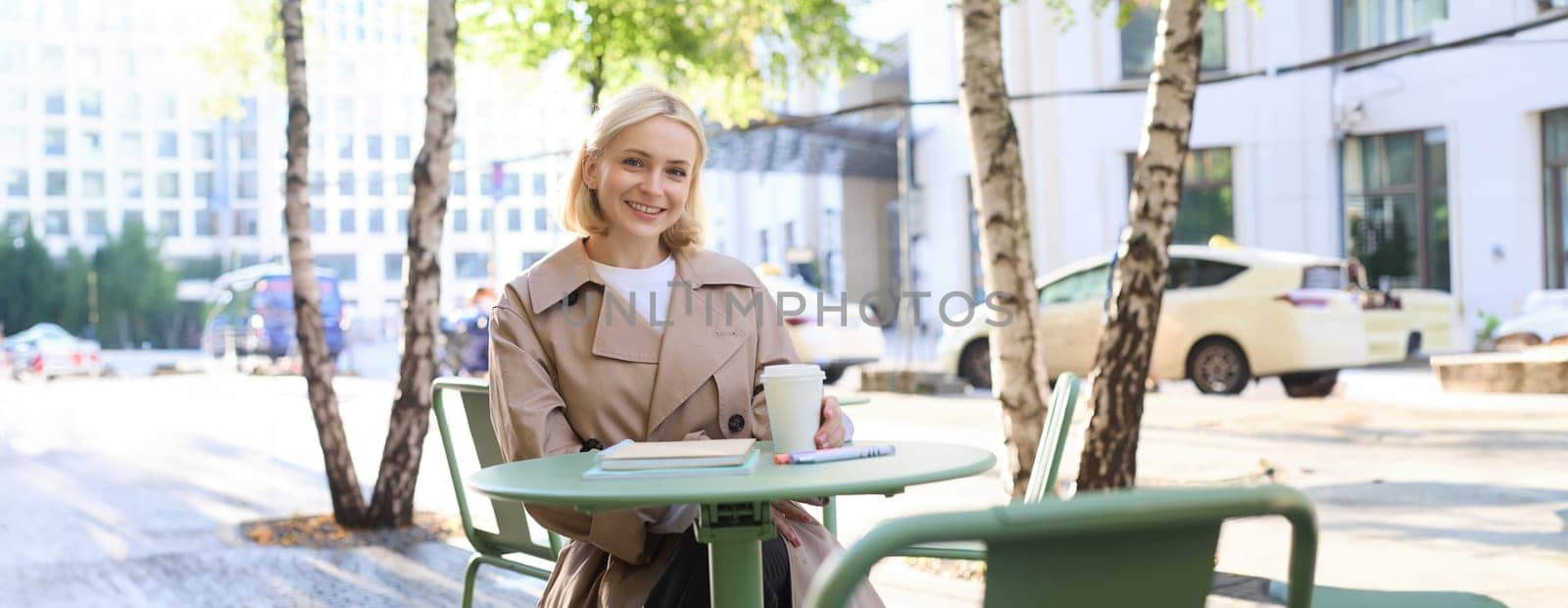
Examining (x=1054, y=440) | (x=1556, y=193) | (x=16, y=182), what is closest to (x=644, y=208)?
(x=1054, y=440)

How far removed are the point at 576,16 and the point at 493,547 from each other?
1249 centimetres

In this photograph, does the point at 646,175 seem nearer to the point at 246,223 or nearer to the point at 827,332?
the point at 827,332

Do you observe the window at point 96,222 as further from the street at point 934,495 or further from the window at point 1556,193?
the window at point 1556,193

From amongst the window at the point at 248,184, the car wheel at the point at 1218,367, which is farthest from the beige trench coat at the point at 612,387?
the window at the point at 248,184

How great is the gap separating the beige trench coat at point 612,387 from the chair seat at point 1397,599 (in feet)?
2.61

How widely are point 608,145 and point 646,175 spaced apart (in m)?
0.09

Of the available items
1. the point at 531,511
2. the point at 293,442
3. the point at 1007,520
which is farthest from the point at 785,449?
the point at 293,442

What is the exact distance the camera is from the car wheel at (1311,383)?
13344 millimetres

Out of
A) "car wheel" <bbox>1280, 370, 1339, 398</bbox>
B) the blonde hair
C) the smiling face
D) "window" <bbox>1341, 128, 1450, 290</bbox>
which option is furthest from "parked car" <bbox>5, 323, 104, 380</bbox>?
the smiling face

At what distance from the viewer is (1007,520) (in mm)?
1223

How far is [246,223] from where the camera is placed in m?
86.8

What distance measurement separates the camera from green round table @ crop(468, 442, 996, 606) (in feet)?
6.04

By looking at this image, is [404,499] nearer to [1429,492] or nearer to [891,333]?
A: [1429,492]

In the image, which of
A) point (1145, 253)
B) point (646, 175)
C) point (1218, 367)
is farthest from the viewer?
point (1218, 367)
